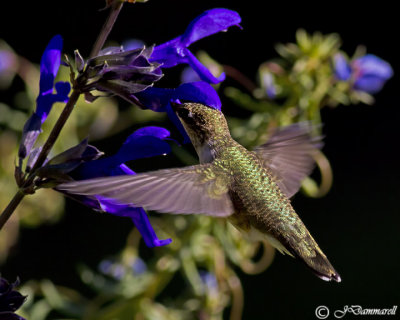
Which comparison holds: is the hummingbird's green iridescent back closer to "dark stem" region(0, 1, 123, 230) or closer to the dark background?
"dark stem" region(0, 1, 123, 230)

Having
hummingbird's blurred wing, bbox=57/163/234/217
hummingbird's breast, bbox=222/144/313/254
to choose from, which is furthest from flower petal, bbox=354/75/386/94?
hummingbird's blurred wing, bbox=57/163/234/217

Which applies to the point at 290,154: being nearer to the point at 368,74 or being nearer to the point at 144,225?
the point at 144,225

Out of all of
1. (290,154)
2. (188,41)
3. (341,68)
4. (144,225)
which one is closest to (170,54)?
(188,41)

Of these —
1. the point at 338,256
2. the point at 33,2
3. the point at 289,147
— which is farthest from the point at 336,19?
the point at 289,147

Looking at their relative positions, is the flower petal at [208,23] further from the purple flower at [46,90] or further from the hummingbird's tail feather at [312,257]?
the hummingbird's tail feather at [312,257]

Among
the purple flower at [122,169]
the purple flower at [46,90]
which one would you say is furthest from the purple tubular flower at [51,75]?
the purple flower at [122,169]
